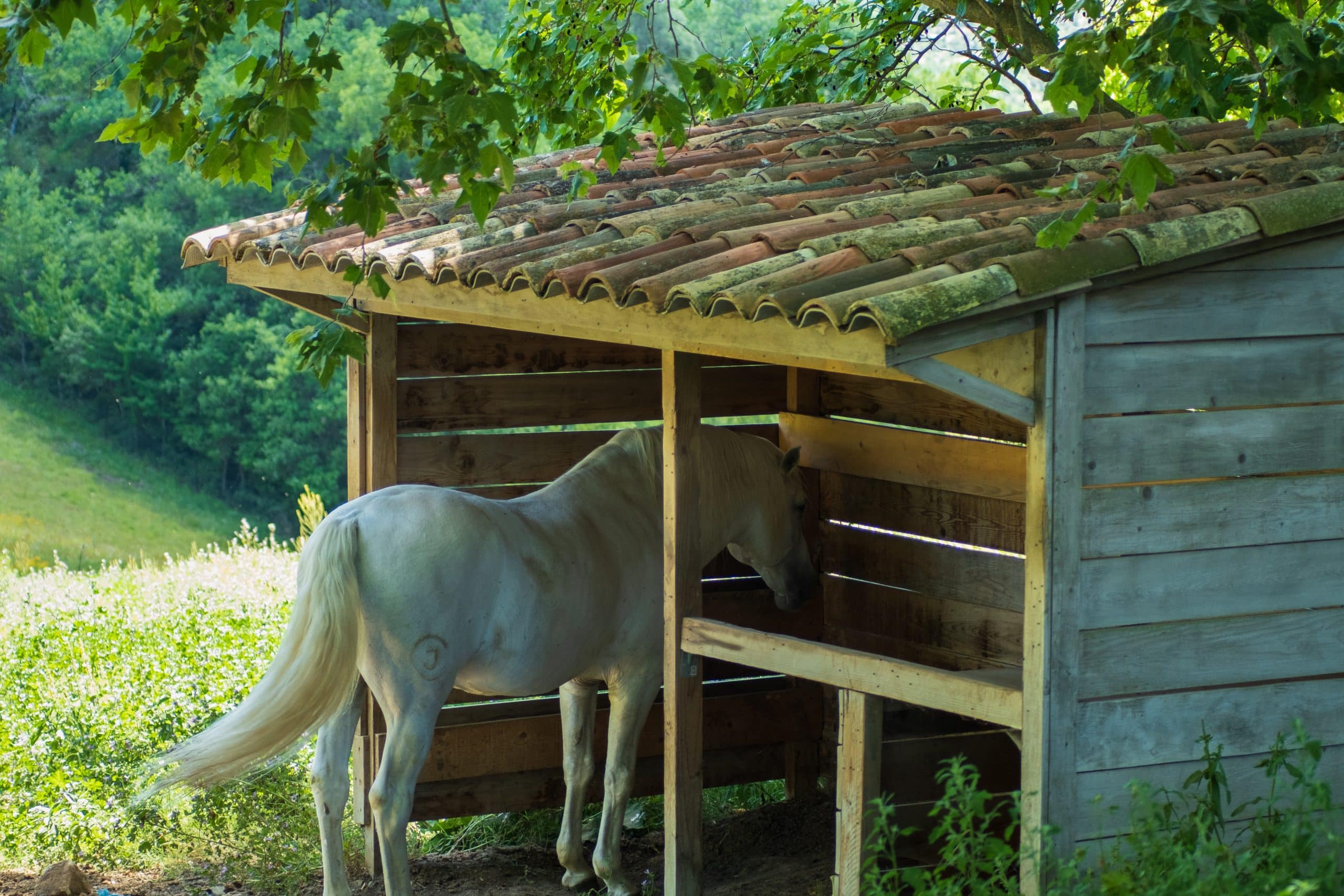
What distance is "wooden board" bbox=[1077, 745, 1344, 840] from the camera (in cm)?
352

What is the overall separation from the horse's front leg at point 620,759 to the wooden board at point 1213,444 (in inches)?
95.1

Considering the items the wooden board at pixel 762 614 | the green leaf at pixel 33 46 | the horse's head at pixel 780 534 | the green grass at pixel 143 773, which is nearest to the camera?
the green leaf at pixel 33 46

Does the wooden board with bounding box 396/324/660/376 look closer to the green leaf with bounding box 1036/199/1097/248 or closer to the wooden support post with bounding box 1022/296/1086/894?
the wooden support post with bounding box 1022/296/1086/894

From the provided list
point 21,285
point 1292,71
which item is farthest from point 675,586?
point 21,285

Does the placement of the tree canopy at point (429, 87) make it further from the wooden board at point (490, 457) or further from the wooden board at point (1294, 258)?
the wooden board at point (490, 457)

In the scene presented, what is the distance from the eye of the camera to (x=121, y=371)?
30734 mm

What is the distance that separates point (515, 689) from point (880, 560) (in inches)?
77.8

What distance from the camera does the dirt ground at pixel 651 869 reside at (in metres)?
5.64

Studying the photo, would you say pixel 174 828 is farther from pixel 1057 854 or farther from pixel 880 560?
pixel 1057 854

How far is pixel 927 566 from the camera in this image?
5.85m

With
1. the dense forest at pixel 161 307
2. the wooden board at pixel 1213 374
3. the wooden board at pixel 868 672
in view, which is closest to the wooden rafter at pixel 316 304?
the wooden board at pixel 868 672

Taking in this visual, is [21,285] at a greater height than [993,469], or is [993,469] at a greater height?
[21,285]

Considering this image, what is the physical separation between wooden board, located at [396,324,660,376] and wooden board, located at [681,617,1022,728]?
1840 mm

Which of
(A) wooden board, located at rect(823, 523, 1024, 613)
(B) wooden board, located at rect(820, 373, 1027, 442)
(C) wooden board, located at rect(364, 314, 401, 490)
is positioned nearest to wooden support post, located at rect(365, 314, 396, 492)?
(C) wooden board, located at rect(364, 314, 401, 490)
